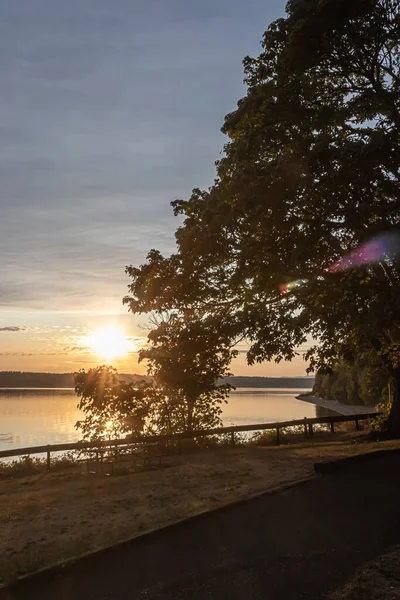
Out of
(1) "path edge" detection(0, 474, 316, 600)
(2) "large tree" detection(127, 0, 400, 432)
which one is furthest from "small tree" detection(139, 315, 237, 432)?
(1) "path edge" detection(0, 474, 316, 600)

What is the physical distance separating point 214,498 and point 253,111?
10590 millimetres

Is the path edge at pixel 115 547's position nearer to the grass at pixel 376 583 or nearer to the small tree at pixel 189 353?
the grass at pixel 376 583

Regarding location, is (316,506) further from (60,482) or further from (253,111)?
(253,111)

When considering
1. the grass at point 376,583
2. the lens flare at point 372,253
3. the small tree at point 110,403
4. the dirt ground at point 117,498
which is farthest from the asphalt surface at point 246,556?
the small tree at point 110,403

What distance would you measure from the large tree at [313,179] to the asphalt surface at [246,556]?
472 cm

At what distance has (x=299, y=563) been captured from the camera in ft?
25.0

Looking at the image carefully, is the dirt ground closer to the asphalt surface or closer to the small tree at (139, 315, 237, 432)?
the asphalt surface

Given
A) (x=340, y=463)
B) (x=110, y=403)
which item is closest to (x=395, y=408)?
(x=340, y=463)

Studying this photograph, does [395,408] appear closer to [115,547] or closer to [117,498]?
[117,498]

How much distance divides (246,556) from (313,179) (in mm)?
8503

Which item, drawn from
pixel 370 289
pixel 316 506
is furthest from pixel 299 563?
pixel 370 289

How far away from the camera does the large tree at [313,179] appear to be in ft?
40.9

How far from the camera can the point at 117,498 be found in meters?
13.0

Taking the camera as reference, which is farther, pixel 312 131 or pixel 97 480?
pixel 97 480
